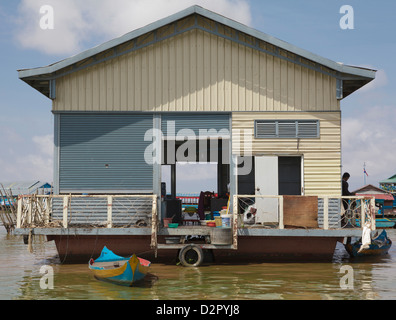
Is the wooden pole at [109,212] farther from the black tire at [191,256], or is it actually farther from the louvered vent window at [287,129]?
the louvered vent window at [287,129]

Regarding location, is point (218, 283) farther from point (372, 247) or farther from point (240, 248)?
point (372, 247)

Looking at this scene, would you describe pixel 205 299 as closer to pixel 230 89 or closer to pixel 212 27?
pixel 230 89

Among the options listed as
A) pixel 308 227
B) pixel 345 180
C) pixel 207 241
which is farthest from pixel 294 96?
pixel 207 241

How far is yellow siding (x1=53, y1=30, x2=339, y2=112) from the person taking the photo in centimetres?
1867

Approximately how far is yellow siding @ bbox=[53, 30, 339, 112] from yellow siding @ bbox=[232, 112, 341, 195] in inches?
11.5

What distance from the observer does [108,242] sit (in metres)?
17.8

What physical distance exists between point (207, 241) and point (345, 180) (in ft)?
18.8

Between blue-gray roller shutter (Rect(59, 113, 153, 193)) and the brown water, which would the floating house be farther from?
the brown water

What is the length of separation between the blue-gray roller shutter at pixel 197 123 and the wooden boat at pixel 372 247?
7.00 meters

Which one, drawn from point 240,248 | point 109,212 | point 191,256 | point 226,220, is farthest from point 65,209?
point 240,248

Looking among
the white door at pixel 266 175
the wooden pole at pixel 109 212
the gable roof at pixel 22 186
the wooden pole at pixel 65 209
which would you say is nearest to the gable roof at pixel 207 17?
the white door at pixel 266 175

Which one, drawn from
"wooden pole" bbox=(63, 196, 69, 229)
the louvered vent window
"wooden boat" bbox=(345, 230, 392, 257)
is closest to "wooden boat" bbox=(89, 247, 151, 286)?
"wooden pole" bbox=(63, 196, 69, 229)

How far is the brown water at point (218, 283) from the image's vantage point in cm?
1325

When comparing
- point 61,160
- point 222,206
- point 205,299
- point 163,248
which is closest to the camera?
point 205,299
